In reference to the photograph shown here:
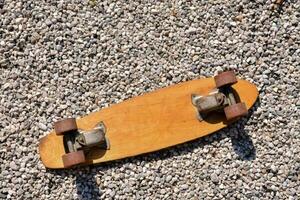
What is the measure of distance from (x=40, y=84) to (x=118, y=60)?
561mm

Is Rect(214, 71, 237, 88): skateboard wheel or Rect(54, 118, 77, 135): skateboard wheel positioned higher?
Rect(214, 71, 237, 88): skateboard wheel

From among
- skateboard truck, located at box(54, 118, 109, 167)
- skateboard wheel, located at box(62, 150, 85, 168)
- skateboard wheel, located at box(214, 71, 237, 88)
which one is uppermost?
skateboard wheel, located at box(214, 71, 237, 88)

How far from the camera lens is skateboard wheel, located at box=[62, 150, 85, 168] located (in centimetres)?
371

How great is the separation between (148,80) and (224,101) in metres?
0.56

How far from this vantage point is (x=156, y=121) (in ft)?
13.3

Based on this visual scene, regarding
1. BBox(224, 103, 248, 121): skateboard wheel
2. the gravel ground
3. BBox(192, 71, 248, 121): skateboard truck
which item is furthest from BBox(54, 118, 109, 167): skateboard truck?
BBox(224, 103, 248, 121): skateboard wheel

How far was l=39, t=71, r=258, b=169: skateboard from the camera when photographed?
12.8 feet

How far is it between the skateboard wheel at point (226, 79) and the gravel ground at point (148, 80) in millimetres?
240

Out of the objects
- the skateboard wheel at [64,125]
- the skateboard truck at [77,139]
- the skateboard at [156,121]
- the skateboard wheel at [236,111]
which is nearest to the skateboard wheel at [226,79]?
the skateboard at [156,121]

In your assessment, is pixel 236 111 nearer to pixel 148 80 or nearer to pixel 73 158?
pixel 148 80

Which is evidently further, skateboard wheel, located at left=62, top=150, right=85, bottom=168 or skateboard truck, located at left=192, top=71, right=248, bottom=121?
skateboard truck, located at left=192, top=71, right=248, bottom=121

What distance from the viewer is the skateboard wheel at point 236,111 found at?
12.6ft

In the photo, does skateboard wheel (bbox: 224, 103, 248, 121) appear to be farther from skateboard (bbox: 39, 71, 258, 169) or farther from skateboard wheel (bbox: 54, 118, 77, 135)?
skateboard wheel (bbox: 54, 118, 77, 135)

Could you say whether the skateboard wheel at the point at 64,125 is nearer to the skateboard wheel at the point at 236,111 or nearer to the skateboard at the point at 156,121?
the skateboard at the point at 156,121
